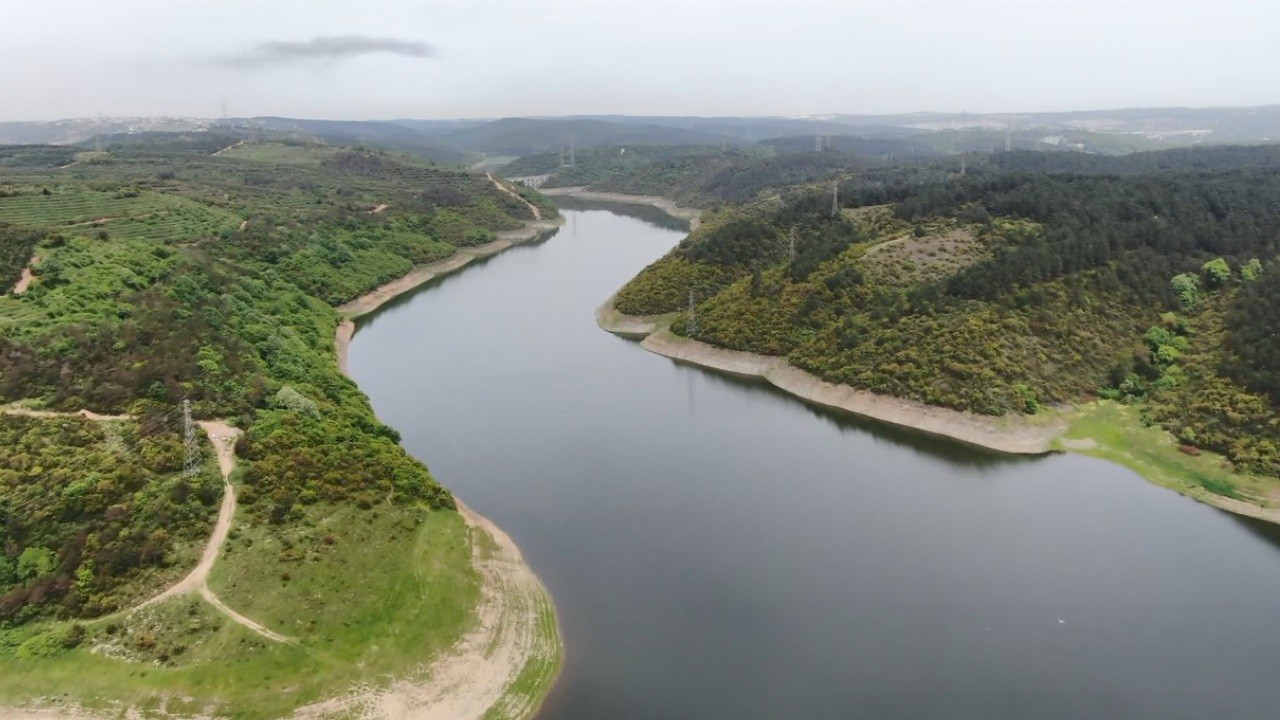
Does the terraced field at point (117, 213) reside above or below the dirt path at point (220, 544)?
above

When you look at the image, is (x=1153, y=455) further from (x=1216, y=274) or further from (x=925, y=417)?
(x=1216, y=274)

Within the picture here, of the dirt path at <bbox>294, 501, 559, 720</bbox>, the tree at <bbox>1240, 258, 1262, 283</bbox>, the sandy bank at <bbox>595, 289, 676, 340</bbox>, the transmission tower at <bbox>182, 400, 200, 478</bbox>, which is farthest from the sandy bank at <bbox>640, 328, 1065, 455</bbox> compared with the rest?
the transmission tower at <bbox>182, 400, 200, 478</bbox>

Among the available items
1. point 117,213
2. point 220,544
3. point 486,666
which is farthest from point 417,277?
point 486,666

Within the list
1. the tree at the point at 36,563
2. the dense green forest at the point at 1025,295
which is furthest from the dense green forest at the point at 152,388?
the dense green forest at the point at 1025,295

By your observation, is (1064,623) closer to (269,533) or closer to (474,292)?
(269,533)

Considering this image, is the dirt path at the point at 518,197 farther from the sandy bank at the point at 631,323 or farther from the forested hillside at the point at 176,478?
the forested hillside at the point at 176,478

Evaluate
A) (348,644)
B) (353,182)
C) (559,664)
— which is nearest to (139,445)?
(348,644)
